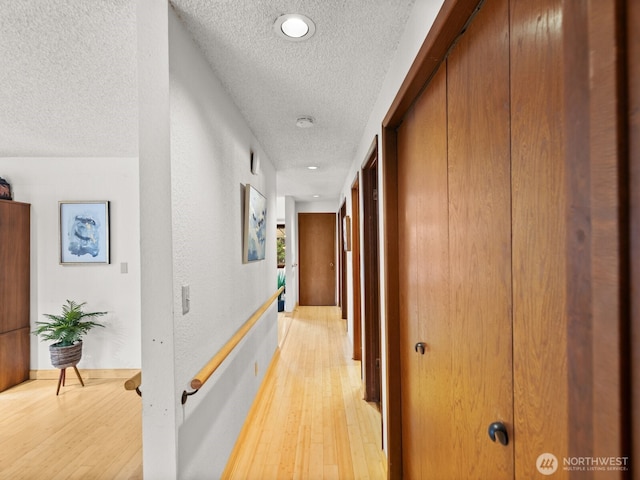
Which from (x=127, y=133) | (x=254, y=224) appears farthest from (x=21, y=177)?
(x=254, y=224)

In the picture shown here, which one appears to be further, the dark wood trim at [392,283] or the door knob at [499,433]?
the dark wood trim at [392,283]

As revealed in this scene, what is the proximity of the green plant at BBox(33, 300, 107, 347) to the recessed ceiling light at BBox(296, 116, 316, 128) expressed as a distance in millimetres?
2789

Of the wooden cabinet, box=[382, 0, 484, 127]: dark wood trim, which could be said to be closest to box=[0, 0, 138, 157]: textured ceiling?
the wooden cabinet

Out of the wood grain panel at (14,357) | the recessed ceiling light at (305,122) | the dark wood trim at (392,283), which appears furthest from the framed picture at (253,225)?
the wood grain panel at (14,357)

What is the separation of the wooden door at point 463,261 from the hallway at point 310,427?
630 mm

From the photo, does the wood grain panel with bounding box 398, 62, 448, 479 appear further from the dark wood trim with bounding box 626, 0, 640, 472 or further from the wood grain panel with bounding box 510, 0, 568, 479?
the dark wood trim with bounding box 626, 0, 640, 472

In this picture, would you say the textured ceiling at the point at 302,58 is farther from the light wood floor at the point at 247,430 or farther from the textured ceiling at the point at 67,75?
the light wood floor at the point at 247,430

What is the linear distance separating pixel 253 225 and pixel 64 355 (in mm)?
2273

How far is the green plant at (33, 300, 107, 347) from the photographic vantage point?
2.94 metres

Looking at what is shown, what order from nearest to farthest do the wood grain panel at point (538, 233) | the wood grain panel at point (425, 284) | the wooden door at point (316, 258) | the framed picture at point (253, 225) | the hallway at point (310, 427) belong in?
1. the wood grain panel at point (538, 233)
2. the wood grain panel at point (425, 284)
3. the hallway at point (310, 427)
4. the framed picture at point (253, 225)
5. the wooden door at point (316, 258)

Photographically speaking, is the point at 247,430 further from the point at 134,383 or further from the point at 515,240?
the point at 515,240

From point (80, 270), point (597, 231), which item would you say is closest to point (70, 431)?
point (80, 270)

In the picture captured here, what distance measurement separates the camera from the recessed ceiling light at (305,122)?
2.31 meters

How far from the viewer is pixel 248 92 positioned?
6.26ft
